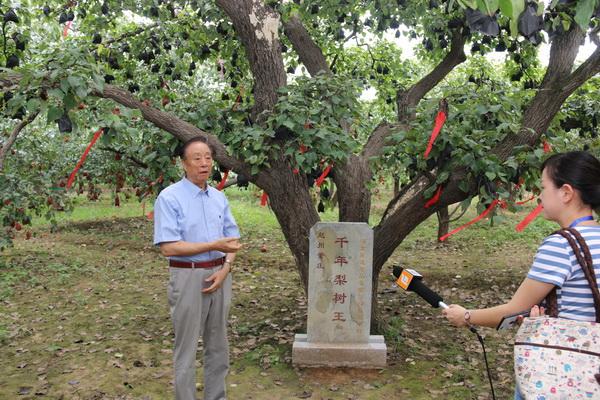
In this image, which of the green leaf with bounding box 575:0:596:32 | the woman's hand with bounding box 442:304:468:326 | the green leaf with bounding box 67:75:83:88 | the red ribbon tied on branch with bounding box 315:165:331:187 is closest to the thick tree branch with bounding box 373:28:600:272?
the red ribbon tied on branch with bounding box 315:165:331:187

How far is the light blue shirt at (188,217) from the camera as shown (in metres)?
3.44

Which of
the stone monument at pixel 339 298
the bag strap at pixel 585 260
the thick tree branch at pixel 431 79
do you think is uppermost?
the thick tree branch at pixel 431 79

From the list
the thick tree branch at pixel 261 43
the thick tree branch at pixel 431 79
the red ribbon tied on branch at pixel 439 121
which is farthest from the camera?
the thick tree branch at pixel 431 79

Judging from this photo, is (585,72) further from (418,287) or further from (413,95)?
(418,287)

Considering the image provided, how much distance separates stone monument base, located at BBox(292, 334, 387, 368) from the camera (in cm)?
514

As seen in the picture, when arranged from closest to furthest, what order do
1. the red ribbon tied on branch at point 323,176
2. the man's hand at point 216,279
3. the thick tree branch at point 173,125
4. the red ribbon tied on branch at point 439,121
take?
the man's hand at point 216,279 → the red ribbon tied on branch at point 439,121 → the thick tree branch at point 173,125 → the red ribbon tied on branch at point 323,176

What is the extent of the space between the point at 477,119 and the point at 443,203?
0.79 meters

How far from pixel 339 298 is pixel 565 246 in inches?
137

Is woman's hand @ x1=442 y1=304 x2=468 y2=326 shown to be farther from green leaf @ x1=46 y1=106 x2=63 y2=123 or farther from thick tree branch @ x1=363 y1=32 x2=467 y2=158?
thick tree branch @ x1=363 y1=32 x2=467 y2=158

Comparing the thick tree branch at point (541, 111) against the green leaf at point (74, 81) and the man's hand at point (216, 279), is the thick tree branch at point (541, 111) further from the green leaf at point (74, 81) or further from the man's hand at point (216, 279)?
→ the green leaf at point (74, 81)

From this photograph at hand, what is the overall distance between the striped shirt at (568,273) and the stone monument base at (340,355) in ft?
11.0

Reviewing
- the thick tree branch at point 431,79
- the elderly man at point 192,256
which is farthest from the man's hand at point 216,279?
the thick tree branch at point 431,79

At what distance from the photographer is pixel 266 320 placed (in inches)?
259

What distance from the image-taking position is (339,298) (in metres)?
5.26
